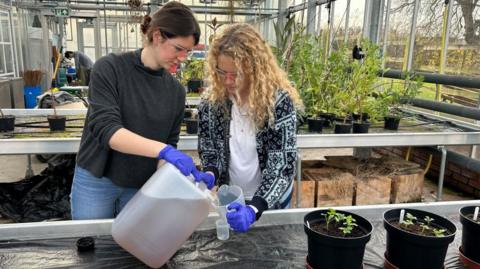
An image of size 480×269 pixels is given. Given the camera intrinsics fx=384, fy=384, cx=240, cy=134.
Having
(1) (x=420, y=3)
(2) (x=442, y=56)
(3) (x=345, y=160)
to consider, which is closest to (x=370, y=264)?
(3) (x=345, y=160)

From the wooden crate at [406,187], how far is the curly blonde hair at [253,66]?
A: 191 centimetres

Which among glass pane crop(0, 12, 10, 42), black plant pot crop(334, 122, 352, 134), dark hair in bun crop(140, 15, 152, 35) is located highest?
glass pane crop(0, 12, 10, 42)

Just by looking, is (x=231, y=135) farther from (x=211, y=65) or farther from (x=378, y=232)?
(x=378, y=232)

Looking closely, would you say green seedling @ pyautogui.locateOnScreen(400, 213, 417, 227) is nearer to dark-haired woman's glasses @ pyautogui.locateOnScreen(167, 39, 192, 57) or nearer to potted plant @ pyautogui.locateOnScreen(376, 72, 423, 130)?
dark-haired woman's glasses @ pyautogui.locateOnScreen(167, 39, 192, 57)

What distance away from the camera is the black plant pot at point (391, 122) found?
282 centimetres

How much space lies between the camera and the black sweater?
1.22 meters

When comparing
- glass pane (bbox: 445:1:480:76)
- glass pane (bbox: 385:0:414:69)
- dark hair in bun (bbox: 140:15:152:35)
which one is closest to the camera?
dark hair in bun (bbox: 140:15:152:35)

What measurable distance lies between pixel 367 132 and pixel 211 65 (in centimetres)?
173

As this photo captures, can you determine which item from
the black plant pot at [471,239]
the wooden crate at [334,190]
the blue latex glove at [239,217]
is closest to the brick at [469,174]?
the wooden crate at [334,190]

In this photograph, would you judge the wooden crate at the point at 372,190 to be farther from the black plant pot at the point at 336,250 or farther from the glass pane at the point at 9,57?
the glass pane at the point at 9,57

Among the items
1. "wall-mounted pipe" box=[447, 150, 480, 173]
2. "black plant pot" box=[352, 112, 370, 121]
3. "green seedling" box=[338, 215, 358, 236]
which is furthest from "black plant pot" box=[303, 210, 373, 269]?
"wall-mounted pipe" box=[447, 150, 480, 173]

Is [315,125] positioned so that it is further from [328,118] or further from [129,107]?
[129,107]

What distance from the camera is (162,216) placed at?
2.88 ft

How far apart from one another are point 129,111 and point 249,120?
1.32 feet
